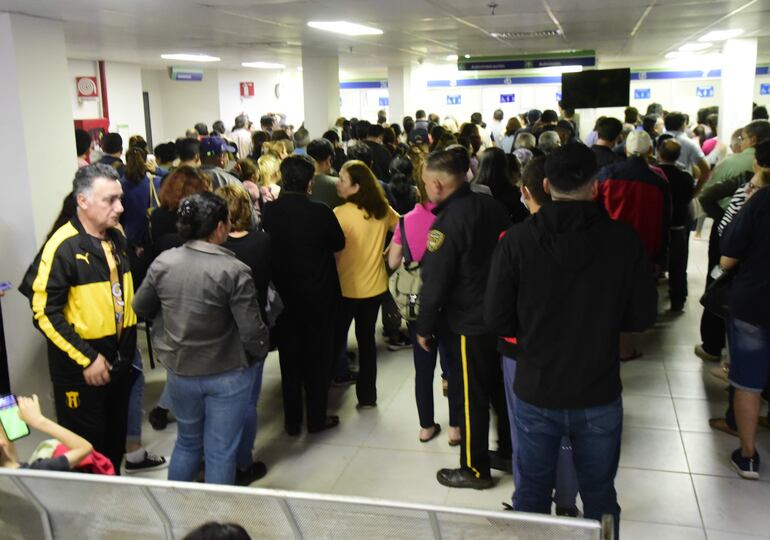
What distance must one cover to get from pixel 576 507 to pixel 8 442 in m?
2.47

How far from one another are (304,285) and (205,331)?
116 cm

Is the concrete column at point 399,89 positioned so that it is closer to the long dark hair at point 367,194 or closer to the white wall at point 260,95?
the white wall at point 260,95

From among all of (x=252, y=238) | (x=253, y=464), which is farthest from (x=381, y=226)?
(x=253, y=464)

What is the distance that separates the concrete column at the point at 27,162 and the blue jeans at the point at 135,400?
125 centimetres

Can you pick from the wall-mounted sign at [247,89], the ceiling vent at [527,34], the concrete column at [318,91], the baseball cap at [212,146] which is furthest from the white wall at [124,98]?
the baseball cap at [212,146]

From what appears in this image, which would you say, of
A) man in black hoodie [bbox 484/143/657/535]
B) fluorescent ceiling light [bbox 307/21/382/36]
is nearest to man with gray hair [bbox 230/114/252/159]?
fluorescent ceiling light [bbox 307/21/382/36]

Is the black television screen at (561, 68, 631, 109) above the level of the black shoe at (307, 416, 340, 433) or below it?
above

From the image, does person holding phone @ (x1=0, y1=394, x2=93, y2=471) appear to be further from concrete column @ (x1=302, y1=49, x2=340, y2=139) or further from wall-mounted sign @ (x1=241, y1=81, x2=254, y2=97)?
wall-mounted sign @ (x1=241, y1=81, x2=254, y2=97)

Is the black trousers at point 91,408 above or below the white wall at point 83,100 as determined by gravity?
below

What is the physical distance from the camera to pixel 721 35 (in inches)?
419

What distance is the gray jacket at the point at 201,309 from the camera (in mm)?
3002

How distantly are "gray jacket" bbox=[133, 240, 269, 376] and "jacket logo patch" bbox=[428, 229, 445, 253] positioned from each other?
2.86 feet

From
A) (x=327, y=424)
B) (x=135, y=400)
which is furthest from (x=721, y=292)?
(x=135, y=400)

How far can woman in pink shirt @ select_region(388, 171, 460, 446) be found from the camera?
3916mm
